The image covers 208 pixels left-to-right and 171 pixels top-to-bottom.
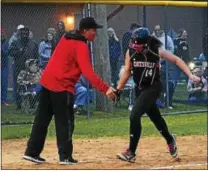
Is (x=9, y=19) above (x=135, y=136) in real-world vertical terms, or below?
above

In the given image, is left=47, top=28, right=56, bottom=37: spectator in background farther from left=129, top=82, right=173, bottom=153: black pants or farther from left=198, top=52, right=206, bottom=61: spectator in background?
left=129, top=82, right=173, bottom=153: black pants

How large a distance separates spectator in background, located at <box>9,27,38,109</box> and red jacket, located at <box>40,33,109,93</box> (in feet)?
18.3

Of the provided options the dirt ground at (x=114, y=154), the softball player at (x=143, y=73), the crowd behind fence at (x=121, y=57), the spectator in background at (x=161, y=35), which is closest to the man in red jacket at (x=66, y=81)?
the dirt ground at (x=114, y=154)

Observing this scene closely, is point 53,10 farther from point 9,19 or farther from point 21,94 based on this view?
point 21,94

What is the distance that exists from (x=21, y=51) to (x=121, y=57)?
2.44 meters

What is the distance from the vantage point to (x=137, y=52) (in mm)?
9055

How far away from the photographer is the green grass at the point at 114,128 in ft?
41.4

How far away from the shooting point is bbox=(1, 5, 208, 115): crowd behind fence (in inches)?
569

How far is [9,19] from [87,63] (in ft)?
20.1

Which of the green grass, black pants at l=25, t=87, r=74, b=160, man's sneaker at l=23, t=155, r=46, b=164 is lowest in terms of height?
the green grass

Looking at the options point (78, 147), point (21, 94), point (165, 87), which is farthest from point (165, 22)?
point (78, 147)

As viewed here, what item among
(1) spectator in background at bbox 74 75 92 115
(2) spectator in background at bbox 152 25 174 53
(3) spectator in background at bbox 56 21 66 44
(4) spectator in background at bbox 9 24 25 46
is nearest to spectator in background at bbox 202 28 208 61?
(2) spectator in background at bbox 152 25 174 53

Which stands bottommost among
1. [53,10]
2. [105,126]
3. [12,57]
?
[105,126]

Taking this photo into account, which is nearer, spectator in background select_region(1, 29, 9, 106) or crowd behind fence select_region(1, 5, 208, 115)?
spectator in background select_region(1, 29, 9, 106)
